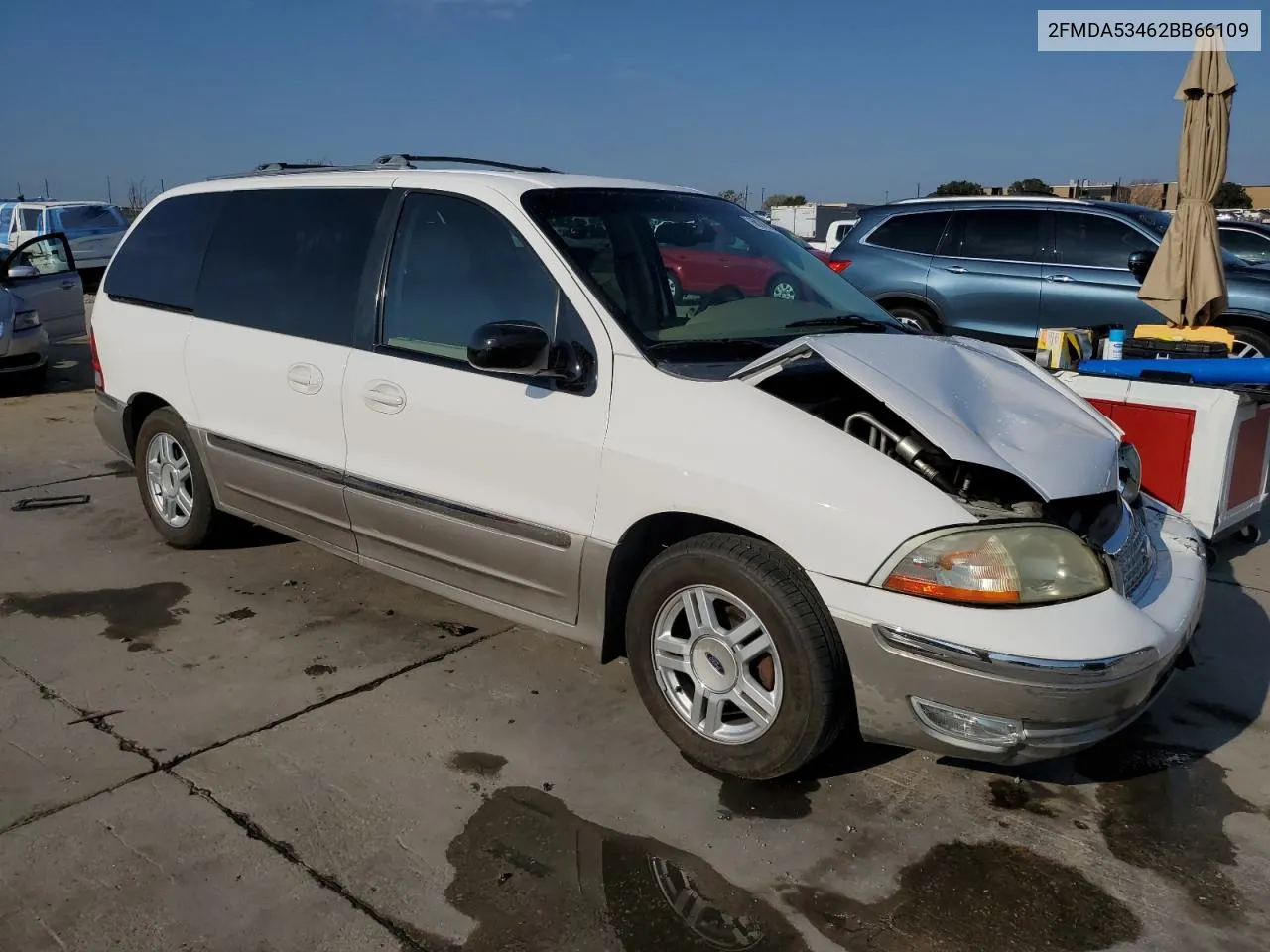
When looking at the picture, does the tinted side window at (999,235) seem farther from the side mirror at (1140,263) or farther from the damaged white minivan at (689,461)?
the damaged white minivan at (689,461)

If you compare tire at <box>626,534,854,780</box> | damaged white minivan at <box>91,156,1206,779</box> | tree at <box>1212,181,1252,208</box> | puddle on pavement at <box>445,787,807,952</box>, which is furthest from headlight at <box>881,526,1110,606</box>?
tree at <box>1212,181,1252,208</box>

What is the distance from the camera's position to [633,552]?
3252mm

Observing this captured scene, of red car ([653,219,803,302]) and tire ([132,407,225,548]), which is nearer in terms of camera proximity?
red car ([653,219,803,302])

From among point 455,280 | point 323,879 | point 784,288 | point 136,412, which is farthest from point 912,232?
point 323,879

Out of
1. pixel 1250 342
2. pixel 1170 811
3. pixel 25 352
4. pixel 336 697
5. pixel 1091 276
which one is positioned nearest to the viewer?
pixel 1170 811

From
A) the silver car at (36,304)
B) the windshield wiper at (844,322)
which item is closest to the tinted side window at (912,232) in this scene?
the windshield wiper at (844,322)

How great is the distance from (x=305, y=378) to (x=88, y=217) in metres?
19.4

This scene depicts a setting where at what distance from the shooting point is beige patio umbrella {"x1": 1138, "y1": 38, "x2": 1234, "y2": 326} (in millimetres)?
6641

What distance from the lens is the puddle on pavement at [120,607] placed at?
4219 mm

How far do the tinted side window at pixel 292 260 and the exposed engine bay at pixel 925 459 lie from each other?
5.99 ft

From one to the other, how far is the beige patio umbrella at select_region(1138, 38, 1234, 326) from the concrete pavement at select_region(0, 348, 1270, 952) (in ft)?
10.9

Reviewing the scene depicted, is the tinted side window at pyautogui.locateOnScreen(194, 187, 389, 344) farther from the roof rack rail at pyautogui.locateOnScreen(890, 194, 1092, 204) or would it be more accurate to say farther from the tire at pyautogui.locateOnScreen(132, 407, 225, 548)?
the roof rack rail at pyautogui.locateOnScreen(890, 194, 1092, 204)

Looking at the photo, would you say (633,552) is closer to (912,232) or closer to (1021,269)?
(1021,269)

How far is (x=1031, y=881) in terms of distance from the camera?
2.70 metres
